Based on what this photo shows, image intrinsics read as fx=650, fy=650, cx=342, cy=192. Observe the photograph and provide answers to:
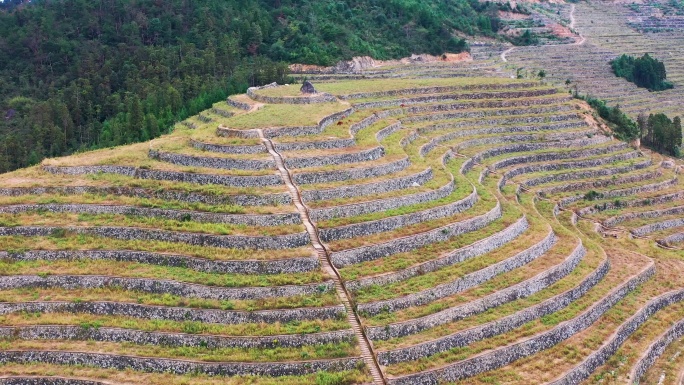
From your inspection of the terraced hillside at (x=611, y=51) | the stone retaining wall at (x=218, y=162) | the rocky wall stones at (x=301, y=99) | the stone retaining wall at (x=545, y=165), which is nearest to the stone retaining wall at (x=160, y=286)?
the stone retaining wall at (x=218, y=162)

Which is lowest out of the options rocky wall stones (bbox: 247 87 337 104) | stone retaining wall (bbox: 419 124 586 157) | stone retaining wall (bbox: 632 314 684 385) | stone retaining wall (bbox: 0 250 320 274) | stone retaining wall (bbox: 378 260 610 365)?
stone retaining wall (bbox: 632 314 684 385)

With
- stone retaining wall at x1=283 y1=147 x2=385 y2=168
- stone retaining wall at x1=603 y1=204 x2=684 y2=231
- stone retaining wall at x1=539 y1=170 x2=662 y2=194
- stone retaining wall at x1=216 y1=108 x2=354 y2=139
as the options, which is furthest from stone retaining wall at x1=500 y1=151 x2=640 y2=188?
stone retaining wall at x1=216 y1=108 x2=354 y2=139

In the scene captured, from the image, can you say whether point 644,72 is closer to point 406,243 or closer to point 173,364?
point 406,243

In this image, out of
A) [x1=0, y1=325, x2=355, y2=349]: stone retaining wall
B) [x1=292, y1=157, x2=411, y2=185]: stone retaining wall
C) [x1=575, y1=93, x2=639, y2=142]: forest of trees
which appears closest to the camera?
[x1=0, y1=325, x2=355, y2=349]: stone retaining wall

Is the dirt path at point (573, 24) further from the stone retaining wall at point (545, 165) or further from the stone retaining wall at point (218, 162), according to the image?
the stone retaining wall at point (218, 162)

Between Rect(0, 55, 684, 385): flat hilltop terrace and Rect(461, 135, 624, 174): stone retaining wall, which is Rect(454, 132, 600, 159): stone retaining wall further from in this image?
Rect(0, 55, 684, 385): flat hilltop terrace

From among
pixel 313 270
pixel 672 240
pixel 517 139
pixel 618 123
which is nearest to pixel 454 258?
pixel 313 270

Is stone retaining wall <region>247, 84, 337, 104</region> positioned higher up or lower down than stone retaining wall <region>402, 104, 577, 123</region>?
higher up
